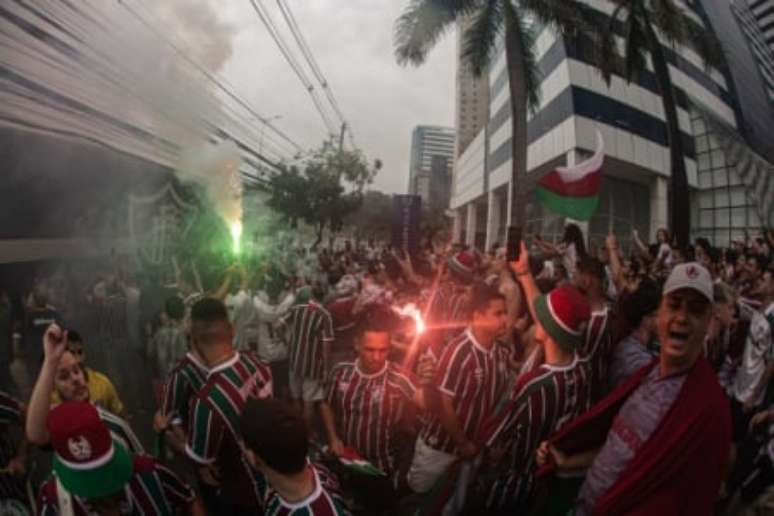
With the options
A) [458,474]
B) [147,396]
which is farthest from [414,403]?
[147,396]

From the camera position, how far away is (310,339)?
4980 mm

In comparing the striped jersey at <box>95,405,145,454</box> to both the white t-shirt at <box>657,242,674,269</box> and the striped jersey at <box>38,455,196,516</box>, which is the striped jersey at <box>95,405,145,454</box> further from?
the white t-shirt at <box>657,242,674,269</box>

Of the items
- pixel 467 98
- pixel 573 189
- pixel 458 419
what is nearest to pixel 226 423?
pixel 458 419

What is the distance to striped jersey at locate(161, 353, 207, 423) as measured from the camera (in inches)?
115

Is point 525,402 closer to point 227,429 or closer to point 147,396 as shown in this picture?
point 227,429

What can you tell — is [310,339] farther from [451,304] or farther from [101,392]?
[101,392]

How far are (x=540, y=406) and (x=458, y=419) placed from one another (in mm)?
532

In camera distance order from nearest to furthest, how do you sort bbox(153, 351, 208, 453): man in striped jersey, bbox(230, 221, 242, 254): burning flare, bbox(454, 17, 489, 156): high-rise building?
bbox(153, 351, 208, 453): man in striped jersey < bbox(230, 221, 242, 254): burning flare < bbox(454, 17, 489, 156): high-rise building

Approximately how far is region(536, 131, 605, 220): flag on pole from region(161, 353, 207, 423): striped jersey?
4.04 m

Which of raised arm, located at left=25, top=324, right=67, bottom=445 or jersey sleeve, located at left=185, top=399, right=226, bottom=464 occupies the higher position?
raised arm, located at left=25, top=324, right=67, bottom=445

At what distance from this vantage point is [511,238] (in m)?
3.87

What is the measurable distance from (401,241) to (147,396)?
454 centimetres

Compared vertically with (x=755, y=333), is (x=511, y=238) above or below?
above

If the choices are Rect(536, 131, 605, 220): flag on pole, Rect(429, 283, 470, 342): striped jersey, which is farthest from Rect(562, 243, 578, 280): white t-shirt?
Rect(429, 283, 470, 342): striped jersey
